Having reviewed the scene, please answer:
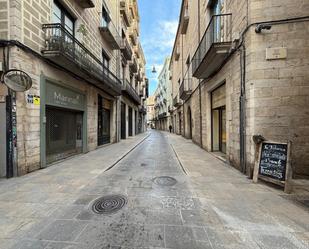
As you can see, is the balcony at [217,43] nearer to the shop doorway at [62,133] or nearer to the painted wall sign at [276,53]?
the painted wall sign at [276,53]

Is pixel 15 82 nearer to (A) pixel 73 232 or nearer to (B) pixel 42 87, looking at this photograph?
(B) pixel 42 87

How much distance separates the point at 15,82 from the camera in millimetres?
5219

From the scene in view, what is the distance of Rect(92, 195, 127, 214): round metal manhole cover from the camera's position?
129 inches

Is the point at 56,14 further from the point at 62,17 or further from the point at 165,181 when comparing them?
the point at 165,181

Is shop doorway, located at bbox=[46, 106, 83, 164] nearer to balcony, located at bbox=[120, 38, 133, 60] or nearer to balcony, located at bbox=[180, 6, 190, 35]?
balcony, located at bbox=[120, 38, 133, 60]

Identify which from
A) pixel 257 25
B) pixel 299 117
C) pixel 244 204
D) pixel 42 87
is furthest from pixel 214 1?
pixel 244 204

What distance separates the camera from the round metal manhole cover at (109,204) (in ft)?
10.8

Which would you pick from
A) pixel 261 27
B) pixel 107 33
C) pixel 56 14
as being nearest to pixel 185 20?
pixel 107 33

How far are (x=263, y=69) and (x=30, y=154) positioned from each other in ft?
25.1

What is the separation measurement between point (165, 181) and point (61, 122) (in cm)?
595

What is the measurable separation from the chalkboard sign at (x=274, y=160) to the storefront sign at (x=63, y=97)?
7345mm

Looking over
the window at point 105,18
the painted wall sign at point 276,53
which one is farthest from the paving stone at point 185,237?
the window at point 105,18

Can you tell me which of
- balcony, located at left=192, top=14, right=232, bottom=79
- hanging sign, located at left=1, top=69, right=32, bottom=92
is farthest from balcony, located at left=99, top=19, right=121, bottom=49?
hanging sign, located at left=1, top=69, right=32, bottom=92

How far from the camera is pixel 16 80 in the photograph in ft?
17.2
